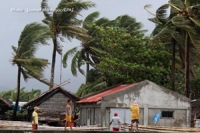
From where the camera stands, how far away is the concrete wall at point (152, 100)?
90.5 feet

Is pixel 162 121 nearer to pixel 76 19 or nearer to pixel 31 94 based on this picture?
pixel 76 19

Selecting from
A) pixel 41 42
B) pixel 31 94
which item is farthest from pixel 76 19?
pixel 31 94

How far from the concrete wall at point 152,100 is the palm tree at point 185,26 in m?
2.76

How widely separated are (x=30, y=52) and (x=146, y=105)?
38.4ft

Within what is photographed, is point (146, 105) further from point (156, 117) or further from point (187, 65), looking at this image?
point (187, 65)

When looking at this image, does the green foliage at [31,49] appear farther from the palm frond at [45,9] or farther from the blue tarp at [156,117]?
the blue tarp at [156,117]

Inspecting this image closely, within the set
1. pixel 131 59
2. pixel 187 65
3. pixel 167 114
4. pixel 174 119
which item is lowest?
pixel 174 119

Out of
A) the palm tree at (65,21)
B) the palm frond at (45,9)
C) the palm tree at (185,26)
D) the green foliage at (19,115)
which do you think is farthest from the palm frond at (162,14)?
the green foliage at (19,115)

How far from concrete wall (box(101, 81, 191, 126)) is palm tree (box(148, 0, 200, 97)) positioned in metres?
2.76

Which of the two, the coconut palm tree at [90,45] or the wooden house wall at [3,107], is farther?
the coconut palm tree at [90,45]

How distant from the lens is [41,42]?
3619 cm

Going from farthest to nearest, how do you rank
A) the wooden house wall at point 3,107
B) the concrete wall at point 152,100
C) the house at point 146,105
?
the wooden house wall at point 3,107
the concrete wall at point 152,100
the house at point 146,105

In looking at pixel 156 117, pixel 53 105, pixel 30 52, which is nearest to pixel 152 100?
pixel 156 117

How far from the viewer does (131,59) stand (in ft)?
116
